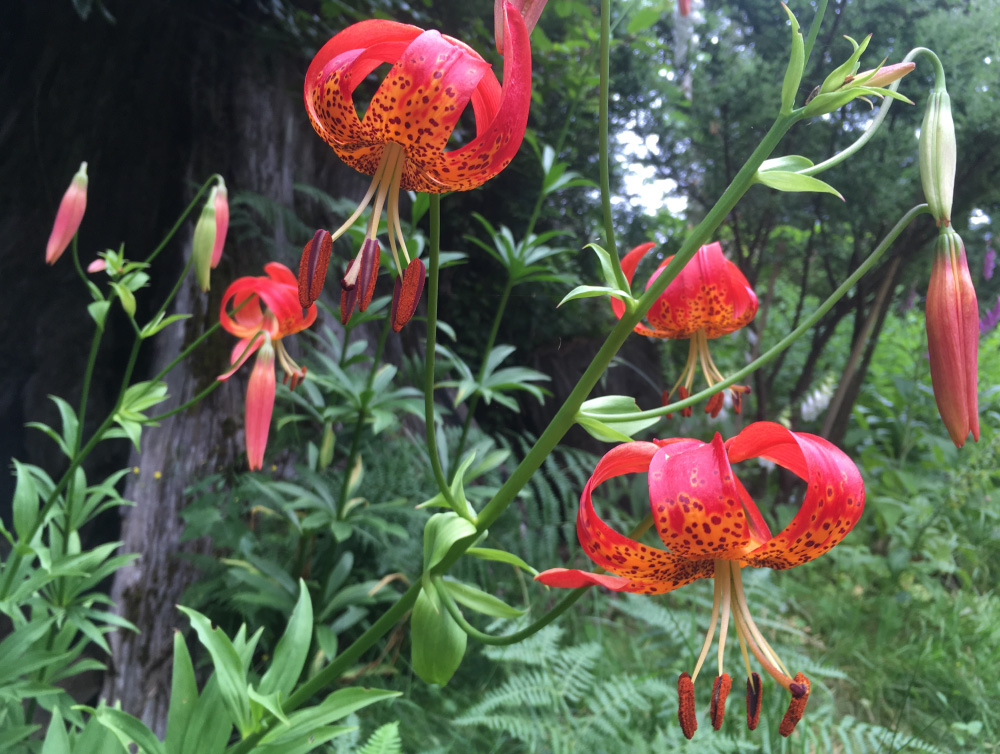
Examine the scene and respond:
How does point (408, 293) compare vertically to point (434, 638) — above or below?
above

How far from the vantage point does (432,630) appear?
0.57 metres

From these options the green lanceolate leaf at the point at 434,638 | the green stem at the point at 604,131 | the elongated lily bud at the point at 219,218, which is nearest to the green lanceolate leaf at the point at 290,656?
the green lanceolate leaf at the point at 434,638

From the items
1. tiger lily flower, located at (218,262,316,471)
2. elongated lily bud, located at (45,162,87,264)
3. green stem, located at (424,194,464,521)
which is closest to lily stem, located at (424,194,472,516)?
green stem, located at (424,194,464,521)

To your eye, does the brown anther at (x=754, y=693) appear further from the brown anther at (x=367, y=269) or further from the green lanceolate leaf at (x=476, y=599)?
the brown anther at (x=367, y=269)

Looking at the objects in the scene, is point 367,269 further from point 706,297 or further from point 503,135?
point 706,297

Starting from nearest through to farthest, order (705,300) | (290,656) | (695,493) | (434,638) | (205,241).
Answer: (695,493), (434,638), (290,656), (705,300), (205,241)

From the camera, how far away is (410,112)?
1.58 ft

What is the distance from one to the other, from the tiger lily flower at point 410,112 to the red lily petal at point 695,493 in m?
0.24

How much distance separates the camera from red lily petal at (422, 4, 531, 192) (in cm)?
40

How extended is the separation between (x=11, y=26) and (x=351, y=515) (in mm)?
1883

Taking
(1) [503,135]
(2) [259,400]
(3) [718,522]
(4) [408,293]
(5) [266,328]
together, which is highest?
(1) [503,135]

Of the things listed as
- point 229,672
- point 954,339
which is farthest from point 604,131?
point 229,672

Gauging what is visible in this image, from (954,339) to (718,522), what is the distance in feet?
0.81

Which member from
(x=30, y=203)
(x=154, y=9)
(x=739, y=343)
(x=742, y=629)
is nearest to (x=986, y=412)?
(x=739, y=343)
